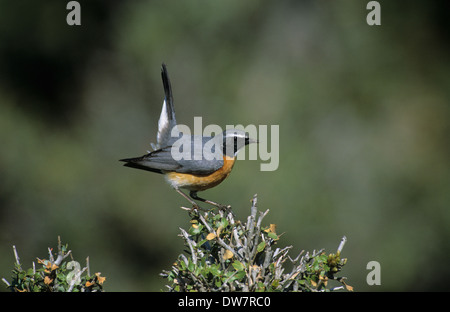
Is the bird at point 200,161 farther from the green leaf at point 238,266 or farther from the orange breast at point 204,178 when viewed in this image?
the green leaf at point 238,266

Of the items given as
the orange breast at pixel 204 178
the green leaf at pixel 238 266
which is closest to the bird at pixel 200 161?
the orange breast at pixel 204 178

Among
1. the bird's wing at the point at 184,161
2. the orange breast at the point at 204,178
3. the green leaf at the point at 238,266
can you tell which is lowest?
the green leaf at the point at 238,266

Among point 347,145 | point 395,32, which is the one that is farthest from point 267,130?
point 395,32

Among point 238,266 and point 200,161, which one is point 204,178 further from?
point 238,266

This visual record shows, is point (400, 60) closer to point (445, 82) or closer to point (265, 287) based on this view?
point (445, 82)

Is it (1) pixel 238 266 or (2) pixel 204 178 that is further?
(2) pixel 204 178

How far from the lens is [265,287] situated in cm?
241

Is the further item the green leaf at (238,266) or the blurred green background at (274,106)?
the blurred green background at (274,106)

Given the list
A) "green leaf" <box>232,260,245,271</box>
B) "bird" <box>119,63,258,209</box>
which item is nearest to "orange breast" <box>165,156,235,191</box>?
"bird" <box>119,63,258,209</box>

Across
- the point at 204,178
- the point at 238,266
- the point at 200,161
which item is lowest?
the point at 238,266

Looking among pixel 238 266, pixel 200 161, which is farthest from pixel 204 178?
pixel 238 266

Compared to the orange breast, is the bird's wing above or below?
above

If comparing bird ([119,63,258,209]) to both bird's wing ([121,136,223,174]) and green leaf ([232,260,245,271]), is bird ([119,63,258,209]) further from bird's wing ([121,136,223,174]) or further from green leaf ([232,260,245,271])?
green leaf ([232,260,245,271])

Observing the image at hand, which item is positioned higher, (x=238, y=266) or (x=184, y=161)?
(x=184, y=161)
